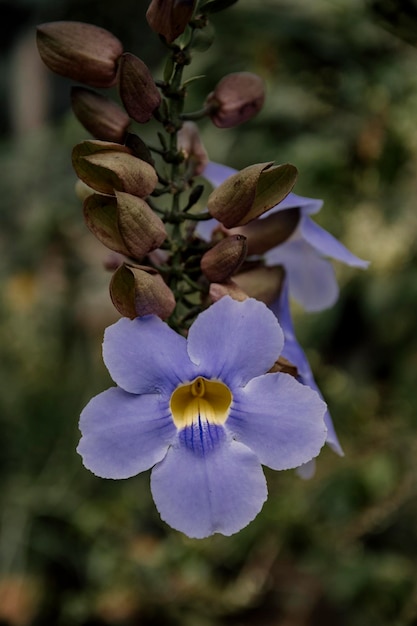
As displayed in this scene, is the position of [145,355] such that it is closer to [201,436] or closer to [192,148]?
[201,436]

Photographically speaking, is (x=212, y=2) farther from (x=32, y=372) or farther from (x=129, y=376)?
(x=32, y=372)

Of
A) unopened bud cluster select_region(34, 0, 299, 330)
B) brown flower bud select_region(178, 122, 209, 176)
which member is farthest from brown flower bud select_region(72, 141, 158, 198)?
brown flower bud select_region(178, 122, 209, 176)

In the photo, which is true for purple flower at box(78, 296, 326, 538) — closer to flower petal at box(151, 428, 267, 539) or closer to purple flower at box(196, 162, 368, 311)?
flower petal at box(151, 428, 267, 539)

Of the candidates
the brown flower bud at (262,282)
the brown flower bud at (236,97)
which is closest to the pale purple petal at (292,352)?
the brown flower bud at (262,282)

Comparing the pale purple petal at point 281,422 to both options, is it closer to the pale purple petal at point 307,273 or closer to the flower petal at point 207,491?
the flower petal at point 207,491

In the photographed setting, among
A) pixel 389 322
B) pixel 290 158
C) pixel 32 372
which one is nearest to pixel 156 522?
pixel 32 372

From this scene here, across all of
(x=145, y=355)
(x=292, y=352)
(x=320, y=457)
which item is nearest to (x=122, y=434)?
(x=145, y=355)
